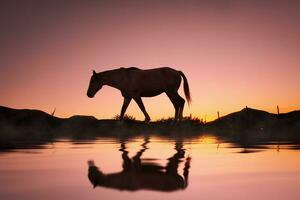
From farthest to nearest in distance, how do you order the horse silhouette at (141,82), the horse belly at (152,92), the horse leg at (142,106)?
the horse belly at (152,92) < the horse silhouette at (141,82) < the horse leg at (142,106)

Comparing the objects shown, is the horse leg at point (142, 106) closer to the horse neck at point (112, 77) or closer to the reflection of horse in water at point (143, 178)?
the horse neck at point (112, 77)

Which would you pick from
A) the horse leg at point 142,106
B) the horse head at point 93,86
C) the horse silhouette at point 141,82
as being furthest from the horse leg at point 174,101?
the horse head at point 93,86

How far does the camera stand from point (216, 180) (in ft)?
12.8

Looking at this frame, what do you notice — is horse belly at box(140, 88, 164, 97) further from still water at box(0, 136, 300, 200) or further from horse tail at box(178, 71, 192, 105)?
still water at box(0, 136, 300, 200)

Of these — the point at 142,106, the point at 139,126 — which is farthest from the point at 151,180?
the point at 139,126

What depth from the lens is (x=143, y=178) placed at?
4.00m

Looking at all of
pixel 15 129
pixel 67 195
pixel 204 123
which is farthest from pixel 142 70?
pixel 67 195


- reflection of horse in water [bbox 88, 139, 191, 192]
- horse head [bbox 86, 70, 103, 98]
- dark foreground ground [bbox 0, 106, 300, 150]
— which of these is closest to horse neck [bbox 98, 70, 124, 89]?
horse head [bbox 86, 70, 103, 98]

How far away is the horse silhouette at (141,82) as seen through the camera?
16.2 meters

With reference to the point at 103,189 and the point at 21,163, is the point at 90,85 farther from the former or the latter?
the point at 103,189

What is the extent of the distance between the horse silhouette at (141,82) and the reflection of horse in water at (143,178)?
11.1m

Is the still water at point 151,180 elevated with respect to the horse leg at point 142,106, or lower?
lower

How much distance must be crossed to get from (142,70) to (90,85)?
6.63 feet

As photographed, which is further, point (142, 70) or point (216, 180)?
point (142, 70)
